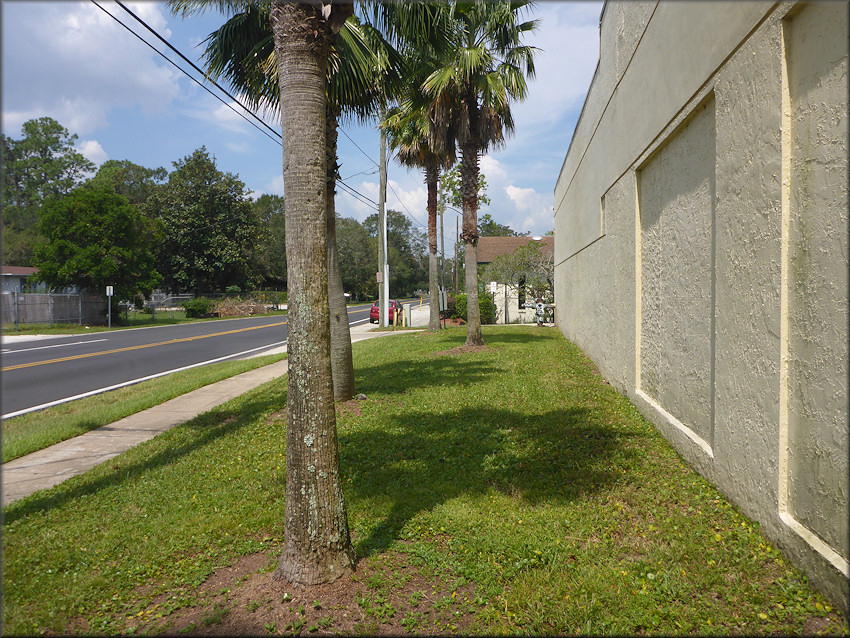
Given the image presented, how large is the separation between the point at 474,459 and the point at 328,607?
103 inches

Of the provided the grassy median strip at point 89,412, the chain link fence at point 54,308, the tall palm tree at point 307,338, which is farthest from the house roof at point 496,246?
the tall palm tree at point 307,338

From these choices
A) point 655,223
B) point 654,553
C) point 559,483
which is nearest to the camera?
point 654,553

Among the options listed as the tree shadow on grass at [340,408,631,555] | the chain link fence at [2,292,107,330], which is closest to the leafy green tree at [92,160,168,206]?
the chain link fence at [2,292,107,330]

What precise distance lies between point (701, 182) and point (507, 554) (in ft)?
11.8

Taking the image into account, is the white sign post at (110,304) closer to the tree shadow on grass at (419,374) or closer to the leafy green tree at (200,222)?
the leafy green tree at (200,222)

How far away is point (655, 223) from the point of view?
21.5 feet

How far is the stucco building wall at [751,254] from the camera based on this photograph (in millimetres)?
2900

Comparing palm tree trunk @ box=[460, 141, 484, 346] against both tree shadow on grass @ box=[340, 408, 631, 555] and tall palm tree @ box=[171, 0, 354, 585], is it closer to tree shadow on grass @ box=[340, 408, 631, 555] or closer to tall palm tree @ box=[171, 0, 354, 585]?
tree shadow on grass @ box=[340, 408, 631, 555]

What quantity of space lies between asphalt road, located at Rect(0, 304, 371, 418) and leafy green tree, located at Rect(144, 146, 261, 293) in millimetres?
21203

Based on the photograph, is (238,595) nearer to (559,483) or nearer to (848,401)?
(559,483)

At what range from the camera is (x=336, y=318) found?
26.6 ft

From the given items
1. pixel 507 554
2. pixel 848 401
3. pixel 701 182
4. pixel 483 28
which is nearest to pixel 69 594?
pixel 507 554

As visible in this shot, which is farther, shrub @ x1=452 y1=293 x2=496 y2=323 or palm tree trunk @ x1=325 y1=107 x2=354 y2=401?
shrub @ x1=452 y1=293 x2=496 y2=323

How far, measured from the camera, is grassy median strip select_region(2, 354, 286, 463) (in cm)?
688
